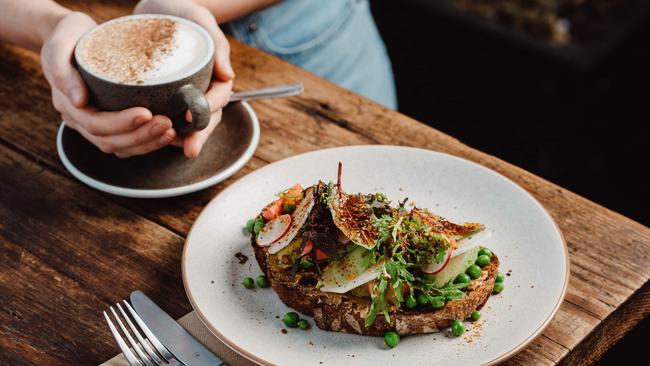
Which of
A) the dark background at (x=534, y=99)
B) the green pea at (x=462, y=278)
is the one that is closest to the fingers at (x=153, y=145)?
the green pea at (x=462, y=278)

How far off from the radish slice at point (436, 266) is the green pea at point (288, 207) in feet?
0.95

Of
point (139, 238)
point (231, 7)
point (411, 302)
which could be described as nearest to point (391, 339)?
point (411, 302)

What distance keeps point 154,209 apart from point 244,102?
1.37 ft

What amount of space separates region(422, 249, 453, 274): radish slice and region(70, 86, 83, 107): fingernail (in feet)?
2.80

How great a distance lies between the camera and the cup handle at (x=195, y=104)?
1634mm

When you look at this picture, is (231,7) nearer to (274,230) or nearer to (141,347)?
(274,230)

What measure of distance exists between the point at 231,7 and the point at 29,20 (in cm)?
58

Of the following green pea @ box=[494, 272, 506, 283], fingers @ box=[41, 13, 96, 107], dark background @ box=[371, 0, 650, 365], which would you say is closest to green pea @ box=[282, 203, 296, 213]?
green pea @ box=[494, 272, 506, 283]

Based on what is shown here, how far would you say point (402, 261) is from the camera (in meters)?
1.34

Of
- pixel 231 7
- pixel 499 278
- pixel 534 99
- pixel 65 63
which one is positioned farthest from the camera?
pixel 534 99

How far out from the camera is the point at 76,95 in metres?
1.65

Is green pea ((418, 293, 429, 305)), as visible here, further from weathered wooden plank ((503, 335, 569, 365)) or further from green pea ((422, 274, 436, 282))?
weathered wooden plank ((503, 335, 569, 365))

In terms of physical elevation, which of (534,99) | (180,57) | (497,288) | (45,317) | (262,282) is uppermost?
(180,57)

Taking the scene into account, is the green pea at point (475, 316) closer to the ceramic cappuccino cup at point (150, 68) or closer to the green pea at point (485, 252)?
the green pea at point (485, 252)
